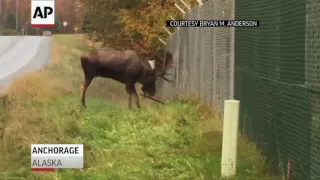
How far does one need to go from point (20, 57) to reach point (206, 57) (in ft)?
52.8

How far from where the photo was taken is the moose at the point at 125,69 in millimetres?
17688

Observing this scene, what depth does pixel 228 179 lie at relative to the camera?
7.16 metres

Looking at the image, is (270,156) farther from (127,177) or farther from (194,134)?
(194,134)

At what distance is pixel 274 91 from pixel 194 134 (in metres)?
3.07

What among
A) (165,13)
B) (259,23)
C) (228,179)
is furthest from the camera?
(165,13)

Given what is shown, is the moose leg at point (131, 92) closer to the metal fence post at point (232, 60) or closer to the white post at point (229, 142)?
the metal fence post at point (232, 60)

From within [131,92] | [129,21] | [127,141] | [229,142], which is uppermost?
[129,21]

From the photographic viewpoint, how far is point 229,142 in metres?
7.44

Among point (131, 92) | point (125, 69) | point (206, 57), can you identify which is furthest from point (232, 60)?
point (125, 69)

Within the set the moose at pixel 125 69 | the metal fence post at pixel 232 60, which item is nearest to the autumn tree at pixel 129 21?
the moose at pixel 125 69

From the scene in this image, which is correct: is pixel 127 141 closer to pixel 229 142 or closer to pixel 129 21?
pixel 229 142

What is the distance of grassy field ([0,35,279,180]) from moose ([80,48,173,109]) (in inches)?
112

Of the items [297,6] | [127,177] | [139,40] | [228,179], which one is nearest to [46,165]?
[127,177]

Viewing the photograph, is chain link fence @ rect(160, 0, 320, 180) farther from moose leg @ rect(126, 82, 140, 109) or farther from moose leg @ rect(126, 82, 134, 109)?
moose leg @ rect(126, 82, 134, 109)
